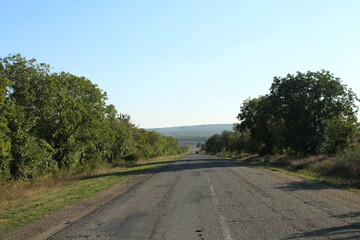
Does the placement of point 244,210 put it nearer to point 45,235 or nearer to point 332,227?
point 332,227

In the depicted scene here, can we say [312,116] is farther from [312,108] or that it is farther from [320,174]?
[320,174]

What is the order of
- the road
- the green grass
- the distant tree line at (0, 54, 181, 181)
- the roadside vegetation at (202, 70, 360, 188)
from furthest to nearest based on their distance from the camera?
the roadside vegetation at (202, 70, 360, 188) < the distant tree line at (0, 54, 181, 181) < the green grass < the road

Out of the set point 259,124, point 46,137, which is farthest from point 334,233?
point 259,124

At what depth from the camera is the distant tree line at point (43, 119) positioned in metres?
19.4

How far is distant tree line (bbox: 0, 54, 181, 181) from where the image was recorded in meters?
19.4

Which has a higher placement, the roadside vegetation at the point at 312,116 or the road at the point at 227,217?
the roadside vegetation at the point at 312,116

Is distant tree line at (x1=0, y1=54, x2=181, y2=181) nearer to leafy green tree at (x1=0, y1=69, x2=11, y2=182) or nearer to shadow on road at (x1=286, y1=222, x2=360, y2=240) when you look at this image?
leafy green tree at (x1=0, y1=69, x2=11, y2=182)

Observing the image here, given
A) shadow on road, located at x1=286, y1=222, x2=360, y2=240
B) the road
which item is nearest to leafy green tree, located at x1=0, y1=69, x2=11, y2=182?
the road

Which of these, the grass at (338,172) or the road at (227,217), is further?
the grass at (338,172)

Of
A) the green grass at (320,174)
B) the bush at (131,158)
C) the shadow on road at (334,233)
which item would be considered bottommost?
the green grass at (320,174)

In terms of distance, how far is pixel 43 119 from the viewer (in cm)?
2412

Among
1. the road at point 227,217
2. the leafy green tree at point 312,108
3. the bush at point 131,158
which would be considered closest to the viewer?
the road at point 227,217

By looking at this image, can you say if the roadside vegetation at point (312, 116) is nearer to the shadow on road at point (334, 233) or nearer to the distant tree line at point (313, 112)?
the distant tree line at point (313, 112)

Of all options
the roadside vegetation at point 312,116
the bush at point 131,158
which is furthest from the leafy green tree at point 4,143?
the bush at point 131,158
